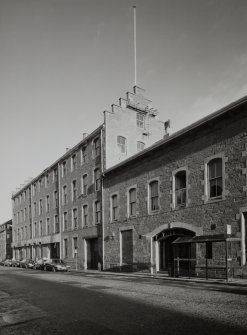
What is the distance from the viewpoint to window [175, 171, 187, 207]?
22953mm

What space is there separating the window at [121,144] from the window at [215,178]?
598 inches

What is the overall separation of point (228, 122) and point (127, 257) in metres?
14.4

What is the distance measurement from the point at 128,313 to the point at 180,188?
14070mm

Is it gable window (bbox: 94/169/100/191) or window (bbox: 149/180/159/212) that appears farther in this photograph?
gable window (bbox: 94/169/100/191)

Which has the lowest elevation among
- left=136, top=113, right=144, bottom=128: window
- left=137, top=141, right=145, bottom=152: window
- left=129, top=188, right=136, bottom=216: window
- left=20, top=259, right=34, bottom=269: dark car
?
left=20, top=259, right=34, bottom=269: dark car

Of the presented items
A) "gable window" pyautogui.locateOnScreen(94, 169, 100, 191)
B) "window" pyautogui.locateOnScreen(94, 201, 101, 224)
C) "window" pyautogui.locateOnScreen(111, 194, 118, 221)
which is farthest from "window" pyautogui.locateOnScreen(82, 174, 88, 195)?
"window" pyautogui.locateOnScreen(111, 194, 118, 221)

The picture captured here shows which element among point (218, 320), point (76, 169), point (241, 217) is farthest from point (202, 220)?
point (76, 169)

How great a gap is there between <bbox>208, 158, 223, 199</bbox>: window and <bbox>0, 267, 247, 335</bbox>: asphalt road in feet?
22.3

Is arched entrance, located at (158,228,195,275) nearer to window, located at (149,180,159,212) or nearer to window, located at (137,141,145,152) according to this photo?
window, located at (149,180,159,212)

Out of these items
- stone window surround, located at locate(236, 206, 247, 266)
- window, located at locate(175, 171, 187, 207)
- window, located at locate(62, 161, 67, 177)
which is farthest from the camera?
window, located at locate(62, 161, 67, 177)

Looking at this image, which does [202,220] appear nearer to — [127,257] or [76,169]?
[127,257]

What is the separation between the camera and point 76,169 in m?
39.7

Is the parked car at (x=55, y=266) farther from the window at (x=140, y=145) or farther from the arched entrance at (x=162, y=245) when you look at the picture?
the window at (x=140, y=145)

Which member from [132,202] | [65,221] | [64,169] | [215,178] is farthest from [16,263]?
[215,178]
